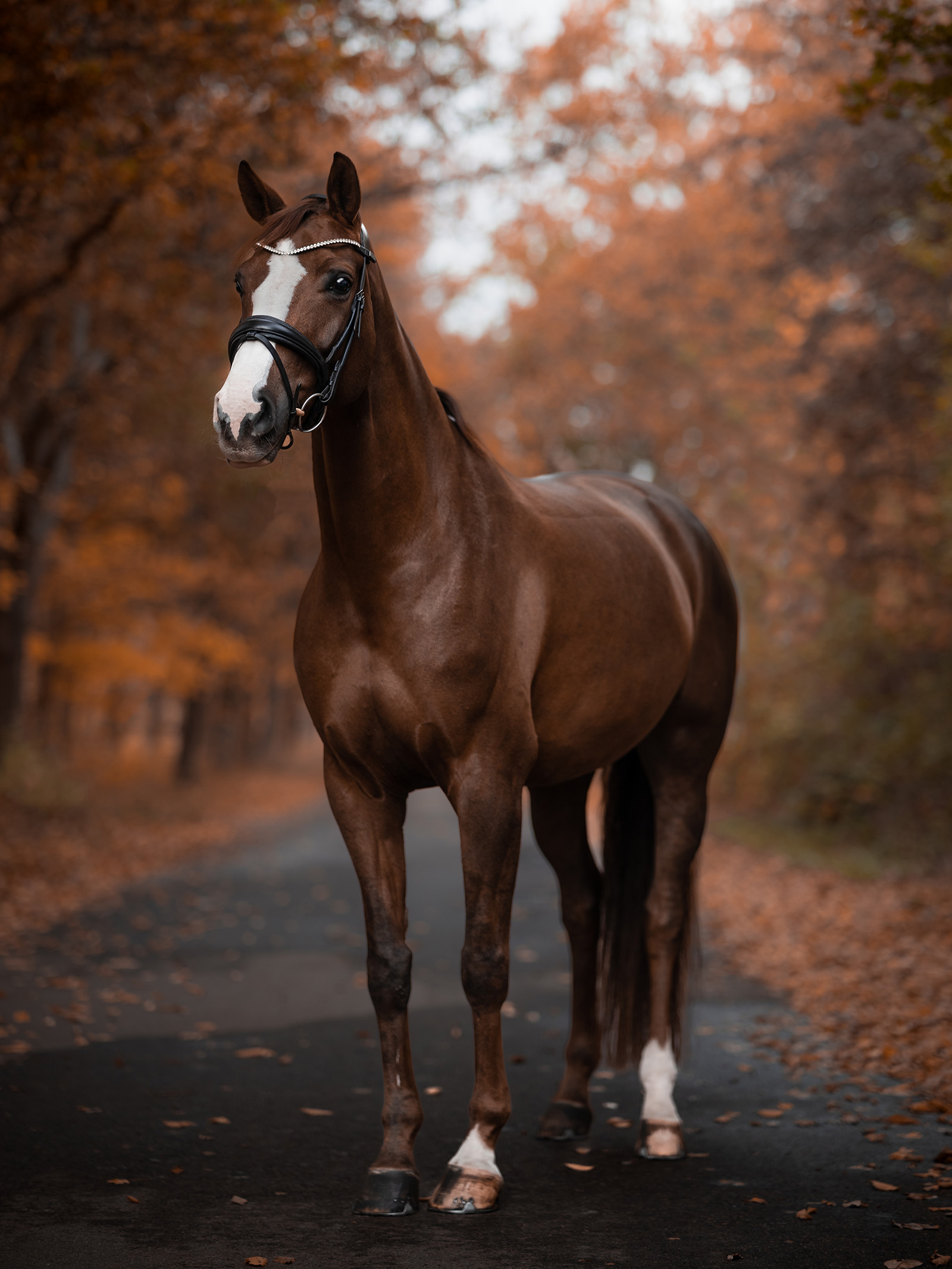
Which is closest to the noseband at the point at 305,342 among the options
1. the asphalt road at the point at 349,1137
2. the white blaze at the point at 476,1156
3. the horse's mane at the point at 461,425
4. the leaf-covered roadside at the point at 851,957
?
the horse's mane at the point at 461,425

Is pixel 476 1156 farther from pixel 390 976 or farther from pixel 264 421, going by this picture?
pixel 264 421

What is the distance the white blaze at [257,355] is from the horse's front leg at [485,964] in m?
1.31

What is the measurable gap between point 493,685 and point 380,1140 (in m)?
1.87

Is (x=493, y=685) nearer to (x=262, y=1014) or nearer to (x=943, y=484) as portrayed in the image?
(x=262, y=1014)

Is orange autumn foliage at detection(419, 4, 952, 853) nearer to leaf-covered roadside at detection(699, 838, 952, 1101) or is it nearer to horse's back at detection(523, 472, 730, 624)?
leaf-covered roadside at detection(699, 838, 952, 1101)

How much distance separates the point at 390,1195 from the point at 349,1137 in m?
0.84

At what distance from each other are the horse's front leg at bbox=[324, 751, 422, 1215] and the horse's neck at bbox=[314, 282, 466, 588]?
2.44ft

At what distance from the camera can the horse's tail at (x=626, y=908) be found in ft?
14.6

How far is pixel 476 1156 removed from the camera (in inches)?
134

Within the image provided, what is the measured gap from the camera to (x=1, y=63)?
707 centimetres

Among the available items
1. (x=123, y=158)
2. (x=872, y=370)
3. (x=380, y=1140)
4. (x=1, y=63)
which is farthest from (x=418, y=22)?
(x=380, y=1140)

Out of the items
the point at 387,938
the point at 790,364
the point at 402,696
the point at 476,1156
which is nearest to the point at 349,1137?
the point at 476,1156

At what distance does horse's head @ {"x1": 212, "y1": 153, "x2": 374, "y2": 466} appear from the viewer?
2.85 m

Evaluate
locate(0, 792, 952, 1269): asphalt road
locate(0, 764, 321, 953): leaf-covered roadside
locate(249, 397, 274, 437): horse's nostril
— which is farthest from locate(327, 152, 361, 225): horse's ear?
locate(0, 764, 321, 953): leaf-covered roadside
